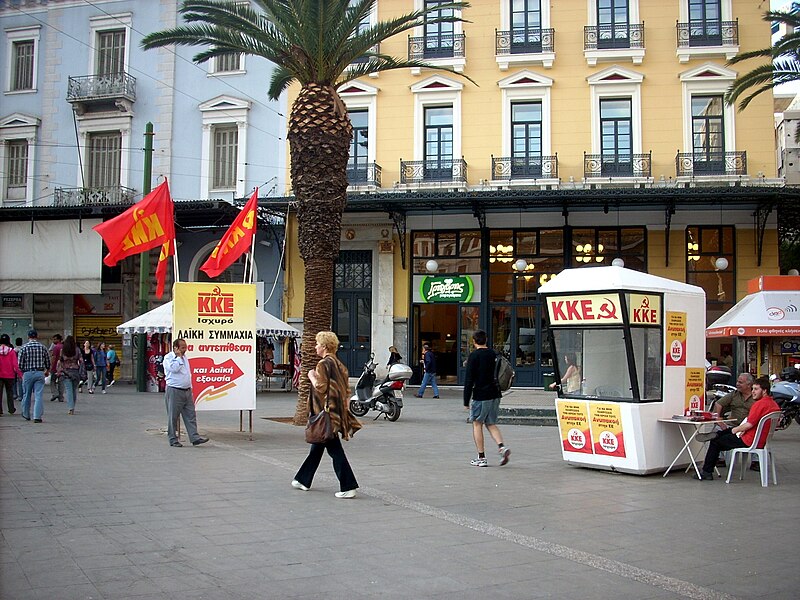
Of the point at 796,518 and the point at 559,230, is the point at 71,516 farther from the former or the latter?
the point at 559,230

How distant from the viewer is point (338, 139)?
1614 cm

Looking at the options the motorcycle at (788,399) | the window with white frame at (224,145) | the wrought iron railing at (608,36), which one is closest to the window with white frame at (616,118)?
the wrought iron railing at (608,36)

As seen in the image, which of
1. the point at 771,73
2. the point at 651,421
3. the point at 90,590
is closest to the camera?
the point at 90,590

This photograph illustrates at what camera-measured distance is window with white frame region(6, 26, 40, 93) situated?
31422mm

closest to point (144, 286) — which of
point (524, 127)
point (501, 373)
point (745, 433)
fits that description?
point (524, 127)

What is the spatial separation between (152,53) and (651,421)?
2560cm

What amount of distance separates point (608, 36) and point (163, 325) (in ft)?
56.0

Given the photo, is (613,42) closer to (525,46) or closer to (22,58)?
(525,46)

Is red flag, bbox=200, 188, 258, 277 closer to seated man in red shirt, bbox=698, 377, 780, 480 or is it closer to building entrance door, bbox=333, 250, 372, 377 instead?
building entrance door, bbox=333, 250, 372, 377

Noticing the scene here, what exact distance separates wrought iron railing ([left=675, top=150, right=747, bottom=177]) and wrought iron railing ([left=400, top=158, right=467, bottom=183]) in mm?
7115

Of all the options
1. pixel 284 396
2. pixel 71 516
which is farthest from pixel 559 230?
pixel 71 516

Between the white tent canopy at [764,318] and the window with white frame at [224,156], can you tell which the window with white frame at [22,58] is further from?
the white tent canopy at [764,318]

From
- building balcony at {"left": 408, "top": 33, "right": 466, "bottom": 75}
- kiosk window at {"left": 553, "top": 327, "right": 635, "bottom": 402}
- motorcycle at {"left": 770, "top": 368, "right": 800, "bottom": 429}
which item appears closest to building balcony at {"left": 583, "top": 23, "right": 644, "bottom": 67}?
building balcony at {"left": 408, "top": 33, "right": 466, "bottom": 75}

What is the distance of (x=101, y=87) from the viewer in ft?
98.6
